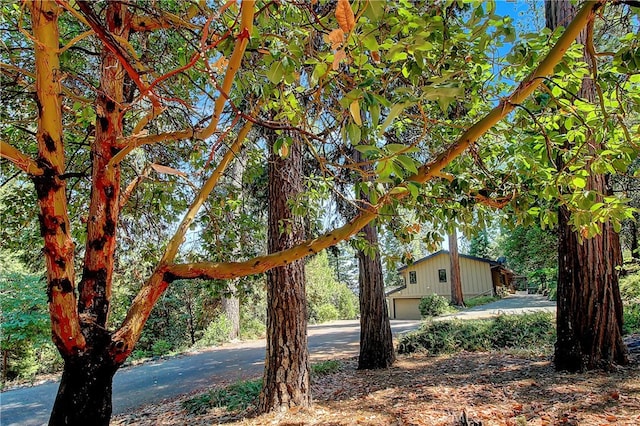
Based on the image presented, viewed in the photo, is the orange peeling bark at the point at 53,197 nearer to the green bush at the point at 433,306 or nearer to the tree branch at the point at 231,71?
the tree branch at the point at 231,71

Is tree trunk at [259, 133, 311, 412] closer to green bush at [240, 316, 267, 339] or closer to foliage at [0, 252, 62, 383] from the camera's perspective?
foliage at [0, 252, 62, 383]

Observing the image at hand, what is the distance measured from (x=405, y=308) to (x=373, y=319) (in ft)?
77.4

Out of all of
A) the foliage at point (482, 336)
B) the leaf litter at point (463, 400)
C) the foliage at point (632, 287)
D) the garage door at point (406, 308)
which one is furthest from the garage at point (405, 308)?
the leaf litter at point (463, 400)

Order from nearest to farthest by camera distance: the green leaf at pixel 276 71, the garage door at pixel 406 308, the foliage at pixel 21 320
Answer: the green leaf at pixel 276 71 → the foliage at pixel 21 320 → the garage door at pixel 406 308

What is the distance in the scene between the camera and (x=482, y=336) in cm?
782

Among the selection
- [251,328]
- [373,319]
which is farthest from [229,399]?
[251,328]

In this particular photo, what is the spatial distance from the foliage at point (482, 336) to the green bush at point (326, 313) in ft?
48.5

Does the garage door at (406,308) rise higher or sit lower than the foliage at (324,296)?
lower

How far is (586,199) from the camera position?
206 cm

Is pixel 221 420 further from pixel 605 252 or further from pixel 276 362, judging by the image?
pixel 605 252

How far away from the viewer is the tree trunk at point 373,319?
643 cm

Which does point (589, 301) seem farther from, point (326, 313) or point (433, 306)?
point (326, 313)

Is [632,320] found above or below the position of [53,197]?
below

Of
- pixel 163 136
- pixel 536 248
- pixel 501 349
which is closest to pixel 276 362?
pixel 163 136
